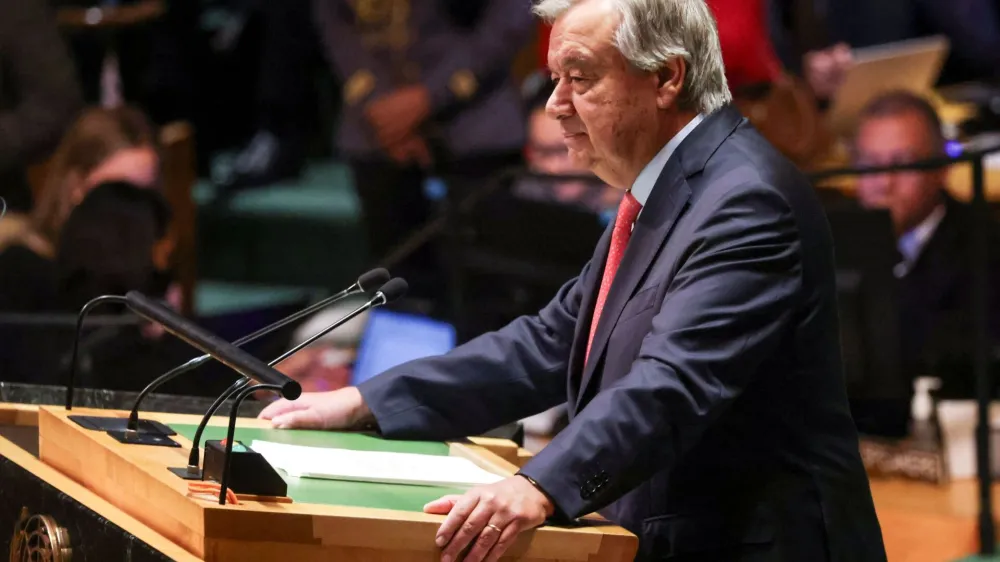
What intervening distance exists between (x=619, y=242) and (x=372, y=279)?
404 mm

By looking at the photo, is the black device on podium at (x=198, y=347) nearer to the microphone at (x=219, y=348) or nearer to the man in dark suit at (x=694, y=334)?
the microphone at (x=219, y=348)

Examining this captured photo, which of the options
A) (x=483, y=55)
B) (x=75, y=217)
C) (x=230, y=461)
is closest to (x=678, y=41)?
(x=230, y=461)

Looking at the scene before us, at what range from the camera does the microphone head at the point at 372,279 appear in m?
2.61

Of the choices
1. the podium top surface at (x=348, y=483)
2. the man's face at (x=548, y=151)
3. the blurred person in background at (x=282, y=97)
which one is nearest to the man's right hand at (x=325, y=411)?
the podium top surface at (x=348, y=483)

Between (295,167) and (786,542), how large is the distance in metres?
5.25

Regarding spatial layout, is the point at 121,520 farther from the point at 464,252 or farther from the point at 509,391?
the point at 464,252

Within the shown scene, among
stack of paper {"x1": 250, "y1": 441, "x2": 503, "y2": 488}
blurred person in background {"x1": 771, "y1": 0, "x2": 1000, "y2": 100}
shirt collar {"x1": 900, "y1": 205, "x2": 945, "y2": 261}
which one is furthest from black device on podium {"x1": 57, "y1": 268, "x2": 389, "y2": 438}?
blurred person in background {"x1": 771, "y1": 0, "x2": 1000, "y2": 100}

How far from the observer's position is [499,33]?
5.79 metres

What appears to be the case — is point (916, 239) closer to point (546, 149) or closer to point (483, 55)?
point (546, 149)

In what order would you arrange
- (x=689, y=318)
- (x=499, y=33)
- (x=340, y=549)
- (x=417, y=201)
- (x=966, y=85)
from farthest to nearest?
(x=966, y=85) → (x=417, y=201) → (x=499, y=33) → (x=689, y=318) → (x=340, y=549)

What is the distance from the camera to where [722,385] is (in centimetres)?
220

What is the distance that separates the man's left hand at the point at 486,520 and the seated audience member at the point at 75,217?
328cm

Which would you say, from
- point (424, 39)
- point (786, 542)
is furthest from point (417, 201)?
point (786, 542)

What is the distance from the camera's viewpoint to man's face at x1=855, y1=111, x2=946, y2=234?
200 inches
